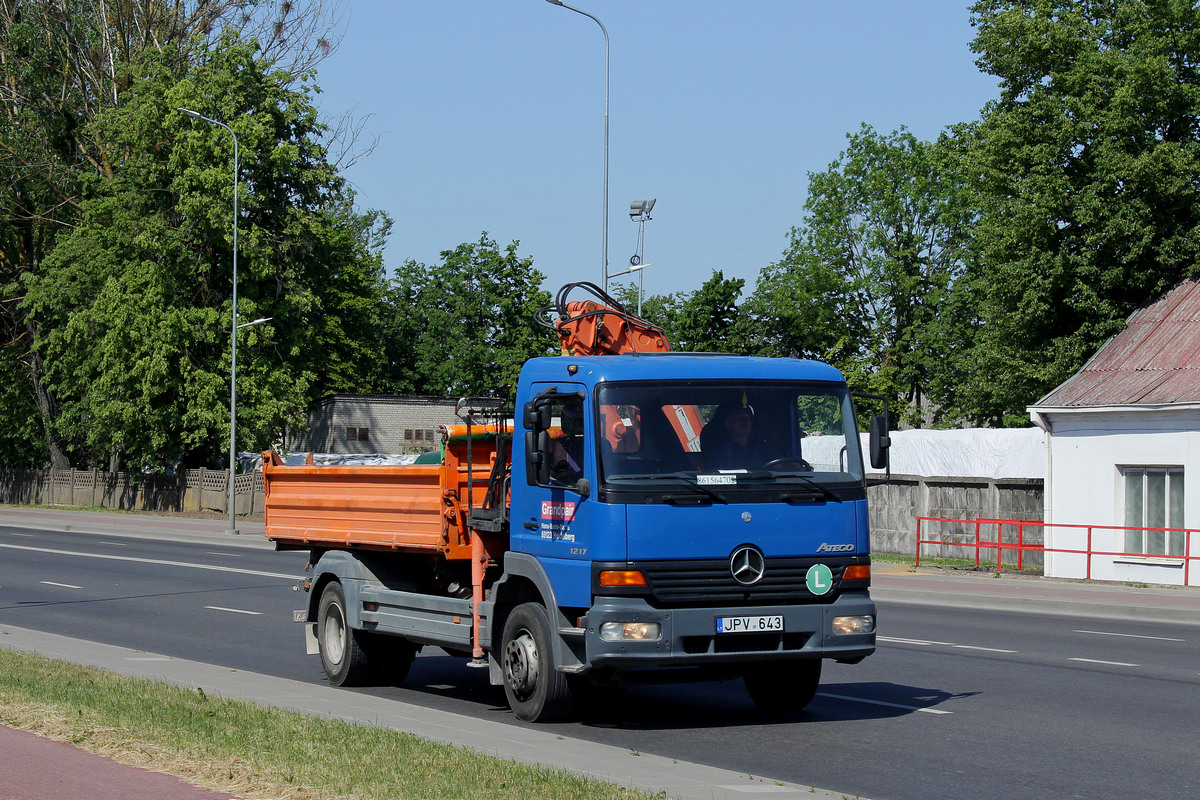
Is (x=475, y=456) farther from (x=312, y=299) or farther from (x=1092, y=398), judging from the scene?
(x=312, y=299)

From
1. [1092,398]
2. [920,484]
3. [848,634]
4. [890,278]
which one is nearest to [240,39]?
[890,278]

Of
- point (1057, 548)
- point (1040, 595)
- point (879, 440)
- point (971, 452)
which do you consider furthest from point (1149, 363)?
point (879, 440)

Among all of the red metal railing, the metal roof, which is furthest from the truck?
the metal roof

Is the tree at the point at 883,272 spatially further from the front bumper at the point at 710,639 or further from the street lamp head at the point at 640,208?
the front bumper at the point at 710,639

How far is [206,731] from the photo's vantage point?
8.62m

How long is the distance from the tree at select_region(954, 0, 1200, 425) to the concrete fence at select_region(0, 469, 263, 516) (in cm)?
2802

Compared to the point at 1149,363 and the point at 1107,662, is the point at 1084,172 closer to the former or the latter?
the point at 1149,363

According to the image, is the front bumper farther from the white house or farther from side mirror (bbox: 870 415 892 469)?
the white house

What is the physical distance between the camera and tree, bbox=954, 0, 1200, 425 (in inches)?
1109

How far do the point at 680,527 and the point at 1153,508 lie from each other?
18819 millimetres

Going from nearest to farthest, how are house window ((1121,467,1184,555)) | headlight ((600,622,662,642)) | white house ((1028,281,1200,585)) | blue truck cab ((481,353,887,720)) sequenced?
headlight ((600,622,662,642)), blue truck cab ((481,353,887,720)), white house ((1028,281,1200,585)), house window ((1121,467,1184,555))

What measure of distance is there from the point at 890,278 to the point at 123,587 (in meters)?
44.0

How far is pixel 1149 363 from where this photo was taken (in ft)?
88.4

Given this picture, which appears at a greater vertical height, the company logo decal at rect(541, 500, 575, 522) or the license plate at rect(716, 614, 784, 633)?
the company logo decal at rect(541, 500, 575, 522)
